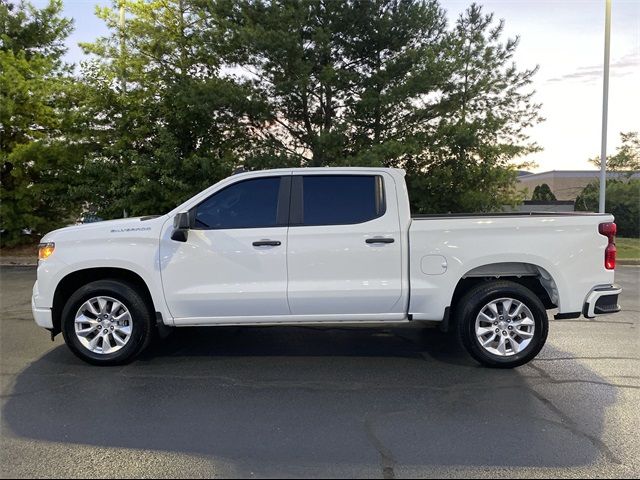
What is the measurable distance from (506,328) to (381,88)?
10043 mm

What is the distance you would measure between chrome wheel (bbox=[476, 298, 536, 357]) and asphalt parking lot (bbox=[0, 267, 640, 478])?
27 cm

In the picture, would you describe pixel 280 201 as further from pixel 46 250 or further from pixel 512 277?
pixel 512 277

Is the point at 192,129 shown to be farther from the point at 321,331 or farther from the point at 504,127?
the point at 321,331

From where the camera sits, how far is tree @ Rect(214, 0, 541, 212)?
1345 centimetres

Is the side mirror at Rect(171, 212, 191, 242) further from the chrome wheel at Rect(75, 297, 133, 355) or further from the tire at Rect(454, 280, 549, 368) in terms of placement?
the tire at Rect(454, 280, 549, 368)

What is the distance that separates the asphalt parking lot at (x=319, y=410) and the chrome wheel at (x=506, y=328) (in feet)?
0.88

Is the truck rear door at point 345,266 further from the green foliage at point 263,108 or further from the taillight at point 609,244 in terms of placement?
the green foliage at point 263,108

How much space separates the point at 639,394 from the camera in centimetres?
457

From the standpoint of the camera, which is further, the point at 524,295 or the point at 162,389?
the point at 524,295

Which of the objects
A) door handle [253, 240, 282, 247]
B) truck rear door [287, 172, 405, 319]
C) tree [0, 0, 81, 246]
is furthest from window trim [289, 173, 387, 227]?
tree [0, 0, 81, 246]

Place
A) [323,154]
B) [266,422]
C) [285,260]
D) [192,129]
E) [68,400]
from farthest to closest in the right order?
[192,129] → [323,154] → [285,260] → [68,400] → [266,422]

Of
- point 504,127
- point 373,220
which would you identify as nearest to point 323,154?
point 504,127

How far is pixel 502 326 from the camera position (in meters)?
5.21

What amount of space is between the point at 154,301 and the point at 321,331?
7.44ft
